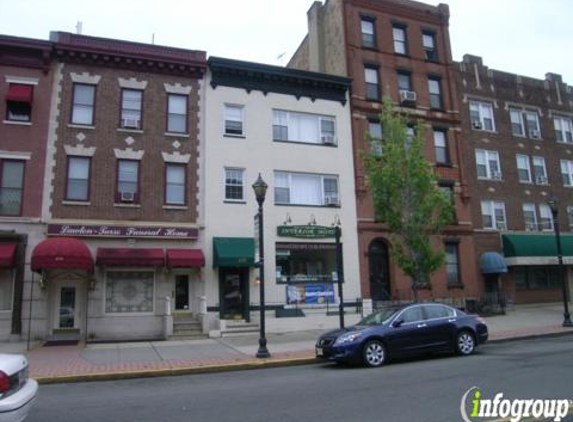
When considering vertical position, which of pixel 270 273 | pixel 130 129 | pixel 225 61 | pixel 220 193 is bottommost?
pixel 270 273

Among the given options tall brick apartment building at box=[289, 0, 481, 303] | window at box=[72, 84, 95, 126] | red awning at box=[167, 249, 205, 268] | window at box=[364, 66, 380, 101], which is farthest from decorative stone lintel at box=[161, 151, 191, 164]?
window at box=[364, 66, 380, 101]

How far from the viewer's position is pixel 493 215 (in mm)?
28219

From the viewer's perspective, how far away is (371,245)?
23953 mm

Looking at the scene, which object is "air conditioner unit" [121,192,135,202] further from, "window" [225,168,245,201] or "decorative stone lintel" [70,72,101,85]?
"decorative stone lintel" [70,72,101,85]

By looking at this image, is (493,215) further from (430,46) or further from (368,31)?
(368,31)

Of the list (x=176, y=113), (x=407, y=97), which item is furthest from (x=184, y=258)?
(x=407, y=97)

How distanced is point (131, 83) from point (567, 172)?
27.4 m

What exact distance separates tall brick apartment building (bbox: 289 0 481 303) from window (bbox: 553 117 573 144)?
29.6ft

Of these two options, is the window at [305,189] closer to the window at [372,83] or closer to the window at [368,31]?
the window at [372,83]

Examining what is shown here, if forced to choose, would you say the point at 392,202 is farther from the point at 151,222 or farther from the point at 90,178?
the point at 90,178

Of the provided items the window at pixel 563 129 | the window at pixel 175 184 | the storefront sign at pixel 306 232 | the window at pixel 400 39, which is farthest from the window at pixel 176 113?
the window at pixel 563 129

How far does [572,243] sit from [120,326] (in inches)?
1011

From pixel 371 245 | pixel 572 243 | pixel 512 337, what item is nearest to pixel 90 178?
pixel 371 245

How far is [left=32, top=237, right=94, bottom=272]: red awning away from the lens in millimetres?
16969
